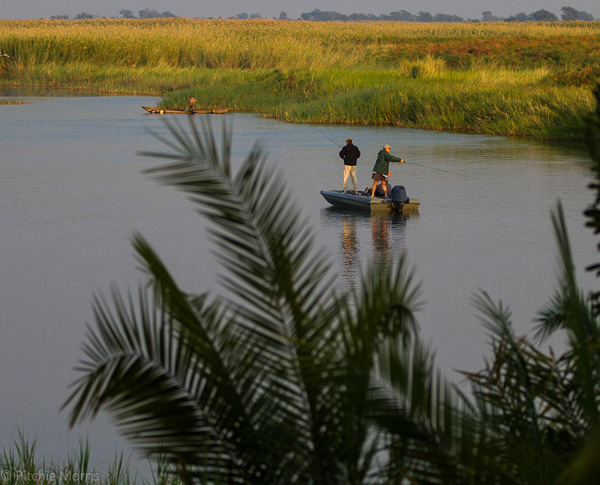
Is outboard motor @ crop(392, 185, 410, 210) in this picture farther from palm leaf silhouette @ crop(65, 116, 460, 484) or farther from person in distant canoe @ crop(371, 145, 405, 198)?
palm leaf silhouette @ crop(65, 116, 460, 484)

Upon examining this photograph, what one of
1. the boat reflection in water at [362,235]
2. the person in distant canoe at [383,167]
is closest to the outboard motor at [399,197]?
the boat reflection in water at [362,235]

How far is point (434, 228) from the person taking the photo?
1733 centimetres

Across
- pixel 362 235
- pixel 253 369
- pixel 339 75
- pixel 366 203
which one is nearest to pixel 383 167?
pixel 366 203

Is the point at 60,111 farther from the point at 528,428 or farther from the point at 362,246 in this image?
the point at 528,428

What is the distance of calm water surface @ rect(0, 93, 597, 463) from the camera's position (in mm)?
10005

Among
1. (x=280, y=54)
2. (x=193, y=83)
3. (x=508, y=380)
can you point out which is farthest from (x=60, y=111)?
(x=508, y=380)

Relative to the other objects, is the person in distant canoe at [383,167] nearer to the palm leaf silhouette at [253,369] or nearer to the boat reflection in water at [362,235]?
the boat reflection in water at [362,235]

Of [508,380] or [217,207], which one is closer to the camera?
[217,207]

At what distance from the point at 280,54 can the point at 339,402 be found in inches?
2206

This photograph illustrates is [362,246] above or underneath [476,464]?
underneath

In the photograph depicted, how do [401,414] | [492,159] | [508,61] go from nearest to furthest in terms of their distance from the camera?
[401,414]
[492,159]
[508,61]

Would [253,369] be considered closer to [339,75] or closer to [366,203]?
[366,203]

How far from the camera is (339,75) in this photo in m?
43.4

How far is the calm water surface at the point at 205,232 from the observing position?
394 inches
